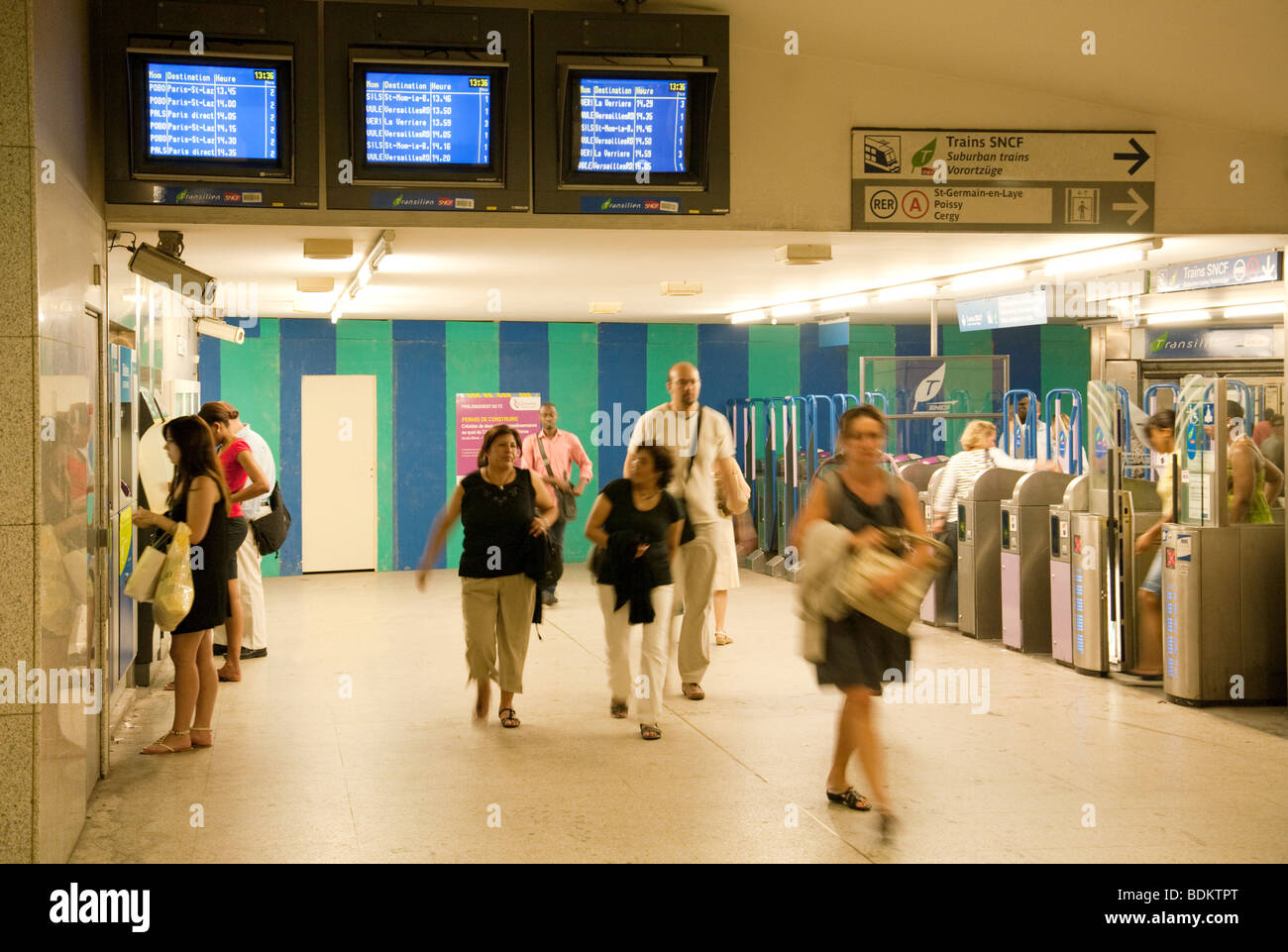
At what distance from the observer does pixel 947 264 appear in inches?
357

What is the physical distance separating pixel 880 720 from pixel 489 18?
13.8ft

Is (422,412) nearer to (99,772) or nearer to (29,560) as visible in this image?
(99,772)

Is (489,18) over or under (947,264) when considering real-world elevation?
over

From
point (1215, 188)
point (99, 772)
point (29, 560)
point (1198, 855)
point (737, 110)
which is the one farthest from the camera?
point (1215, 188)

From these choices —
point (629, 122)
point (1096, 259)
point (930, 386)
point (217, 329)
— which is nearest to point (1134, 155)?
point (1096, 259)

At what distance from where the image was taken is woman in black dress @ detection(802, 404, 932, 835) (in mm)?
4926

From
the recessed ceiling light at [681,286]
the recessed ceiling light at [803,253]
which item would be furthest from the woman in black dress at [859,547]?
the recessed ceiling light at [681,286]

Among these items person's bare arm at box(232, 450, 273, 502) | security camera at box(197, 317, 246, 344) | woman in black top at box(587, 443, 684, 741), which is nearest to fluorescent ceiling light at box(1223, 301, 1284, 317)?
woman in black top at box(587, 443, 684, 741)

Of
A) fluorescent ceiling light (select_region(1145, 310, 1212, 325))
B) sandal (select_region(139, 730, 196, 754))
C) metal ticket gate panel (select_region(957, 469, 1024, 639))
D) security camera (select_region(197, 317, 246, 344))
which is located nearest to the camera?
sandal (select_region(139, 730, 196, 754))

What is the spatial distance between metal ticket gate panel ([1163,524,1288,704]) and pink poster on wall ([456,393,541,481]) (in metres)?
9.05

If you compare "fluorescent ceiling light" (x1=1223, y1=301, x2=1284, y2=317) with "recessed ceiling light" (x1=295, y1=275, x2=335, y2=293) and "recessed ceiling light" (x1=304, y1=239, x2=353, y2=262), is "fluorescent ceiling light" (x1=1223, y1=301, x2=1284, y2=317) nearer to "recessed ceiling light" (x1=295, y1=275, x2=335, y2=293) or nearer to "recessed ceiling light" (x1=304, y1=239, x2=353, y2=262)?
"recessed ceiling light" (x1=295, y1=275, x2=335, y2=293)

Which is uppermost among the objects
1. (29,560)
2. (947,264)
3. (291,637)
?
(947,264)

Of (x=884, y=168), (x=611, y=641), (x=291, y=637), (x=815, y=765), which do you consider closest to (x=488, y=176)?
(x=884, y=168)

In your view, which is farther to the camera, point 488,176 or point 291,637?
point 291,637
